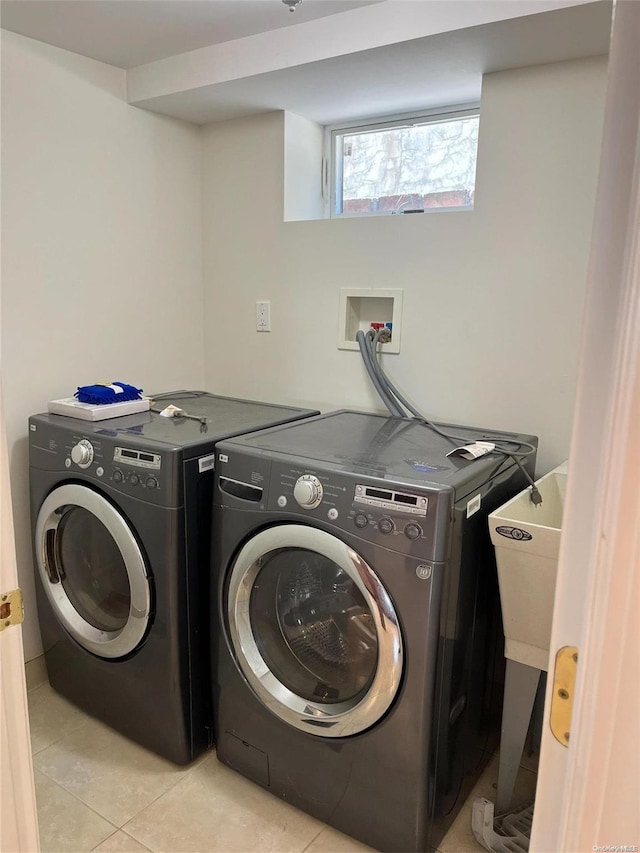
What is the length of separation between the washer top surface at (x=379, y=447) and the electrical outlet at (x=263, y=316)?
54cm

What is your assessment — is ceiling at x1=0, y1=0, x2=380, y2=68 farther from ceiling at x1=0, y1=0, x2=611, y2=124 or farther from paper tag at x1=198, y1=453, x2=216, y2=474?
paper tag at x1=198, y1=453, x2=216, y2=474

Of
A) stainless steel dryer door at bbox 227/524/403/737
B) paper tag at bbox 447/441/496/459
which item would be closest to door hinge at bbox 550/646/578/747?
stainless steel dryer door at bbox 227/524/403/737

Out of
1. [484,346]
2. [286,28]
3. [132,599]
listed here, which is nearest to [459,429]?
[484,346]

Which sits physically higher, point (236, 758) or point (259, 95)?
point (259, 95)

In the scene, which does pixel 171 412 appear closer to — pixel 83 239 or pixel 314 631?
pixel 83 239

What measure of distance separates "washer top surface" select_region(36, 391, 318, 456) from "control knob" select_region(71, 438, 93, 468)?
32 millimetres

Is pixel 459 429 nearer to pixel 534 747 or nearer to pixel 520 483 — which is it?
pixel 520 483

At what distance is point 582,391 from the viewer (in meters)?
0.53

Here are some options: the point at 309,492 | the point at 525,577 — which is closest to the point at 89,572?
the point at 309,492

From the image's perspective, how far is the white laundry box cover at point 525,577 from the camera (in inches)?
51.7

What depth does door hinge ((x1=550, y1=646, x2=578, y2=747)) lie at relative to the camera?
580 mm

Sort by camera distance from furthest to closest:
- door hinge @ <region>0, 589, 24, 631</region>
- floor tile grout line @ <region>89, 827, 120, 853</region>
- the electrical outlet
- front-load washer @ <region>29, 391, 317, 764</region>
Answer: the electrical outlet, front-load washer @ <region>29, 391, 317, 764</region>, floor tile grout line @ <region>89, 827, 120, 853</region>, door hinge @ <region>0, 589, 24, 631</region>

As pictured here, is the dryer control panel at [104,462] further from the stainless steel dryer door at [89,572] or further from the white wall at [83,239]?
the white wall at [83,239]

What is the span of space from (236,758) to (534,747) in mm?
860
